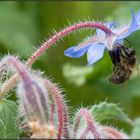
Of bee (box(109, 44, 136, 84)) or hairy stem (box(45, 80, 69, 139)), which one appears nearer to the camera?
hairy stem (box(45, 80, 69, 139))

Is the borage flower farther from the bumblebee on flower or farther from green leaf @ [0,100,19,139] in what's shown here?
green leaf @ [0,100,19,139]

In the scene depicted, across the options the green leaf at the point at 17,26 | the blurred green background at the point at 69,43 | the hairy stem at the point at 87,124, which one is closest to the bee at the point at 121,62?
the hairy stem at the point at 87,124

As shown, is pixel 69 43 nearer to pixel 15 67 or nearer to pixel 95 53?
pixel 95 53

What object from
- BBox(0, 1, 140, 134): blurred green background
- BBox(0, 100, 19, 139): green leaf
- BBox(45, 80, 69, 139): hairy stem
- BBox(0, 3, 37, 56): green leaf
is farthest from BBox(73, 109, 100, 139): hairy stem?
BBox(0, 3, 37, 56): green leaf

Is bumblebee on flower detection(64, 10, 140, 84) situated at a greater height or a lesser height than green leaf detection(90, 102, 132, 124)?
greater

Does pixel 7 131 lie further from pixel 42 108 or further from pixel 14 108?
pixel 42 108

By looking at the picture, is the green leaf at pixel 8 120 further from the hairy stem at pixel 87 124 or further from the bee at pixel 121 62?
the bee at pixel 121 62
